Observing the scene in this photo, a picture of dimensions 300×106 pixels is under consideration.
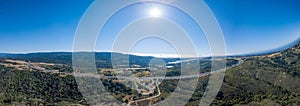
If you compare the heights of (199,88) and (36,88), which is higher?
(36,88)

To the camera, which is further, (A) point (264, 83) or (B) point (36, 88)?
(A) point (264, 83)

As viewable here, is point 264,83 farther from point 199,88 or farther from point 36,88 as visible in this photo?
point 36,88

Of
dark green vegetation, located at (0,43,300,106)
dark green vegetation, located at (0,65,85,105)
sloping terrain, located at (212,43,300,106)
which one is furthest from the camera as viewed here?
sloping terrain, located at (212,43,300,106)

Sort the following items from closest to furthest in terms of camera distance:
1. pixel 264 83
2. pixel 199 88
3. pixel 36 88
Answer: pixel 36 88 → pixel 199 88 → pixel 264 83

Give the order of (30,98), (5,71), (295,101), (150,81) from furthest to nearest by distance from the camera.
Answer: (5,71) < (150,81) < (295,101) < (30,98)

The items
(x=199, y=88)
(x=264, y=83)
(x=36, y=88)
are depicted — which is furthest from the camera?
(x=264, y=83)

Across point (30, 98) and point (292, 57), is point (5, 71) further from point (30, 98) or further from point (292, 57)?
point (292, 57)

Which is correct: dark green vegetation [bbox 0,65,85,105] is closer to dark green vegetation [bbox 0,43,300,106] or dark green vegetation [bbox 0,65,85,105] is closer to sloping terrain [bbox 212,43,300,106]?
dark green vegetation [bbox 0,43,300,106]

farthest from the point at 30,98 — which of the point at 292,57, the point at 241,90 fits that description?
the point at 292,57

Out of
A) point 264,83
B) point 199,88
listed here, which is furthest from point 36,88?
point 264,83

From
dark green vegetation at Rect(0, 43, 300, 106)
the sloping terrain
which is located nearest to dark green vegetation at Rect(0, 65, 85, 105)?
dark green vegetation at Rect(0, 43, 300, 106)

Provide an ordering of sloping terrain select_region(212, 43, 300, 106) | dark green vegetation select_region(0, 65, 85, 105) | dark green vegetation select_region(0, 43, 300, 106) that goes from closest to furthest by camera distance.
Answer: dark green vegetation select_region(0, 65, 85, 105) → dark green vegetation select_region(0, 43, 300, 106) → sloping terrain select_region(212, 43, 300, 106)
